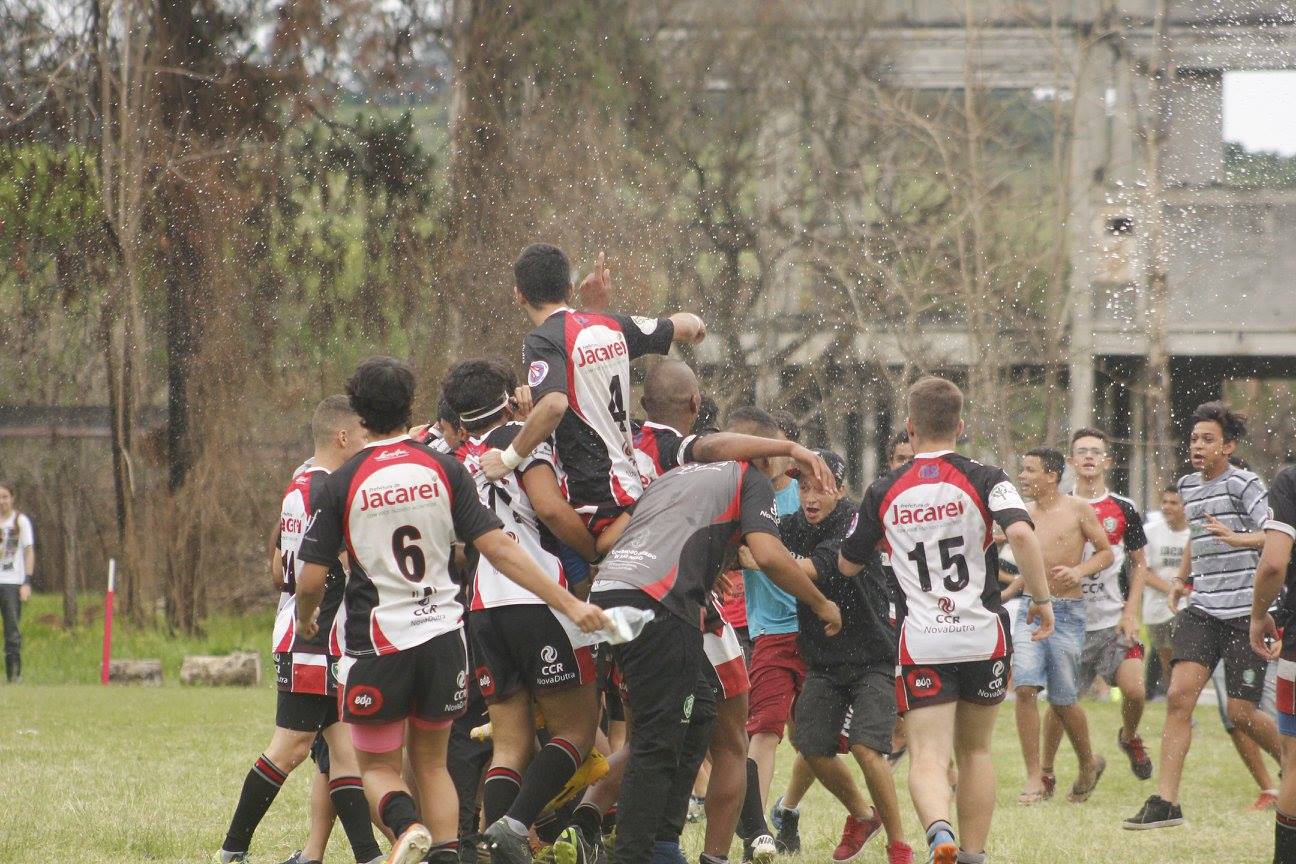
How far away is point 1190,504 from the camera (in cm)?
852

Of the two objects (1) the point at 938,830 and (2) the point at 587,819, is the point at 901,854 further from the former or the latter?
(2) the point at 587,819

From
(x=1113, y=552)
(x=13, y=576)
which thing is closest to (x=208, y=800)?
(x=1113, y=552)

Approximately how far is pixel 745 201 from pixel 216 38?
278 inches

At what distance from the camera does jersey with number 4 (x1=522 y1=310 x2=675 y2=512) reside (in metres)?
5.54

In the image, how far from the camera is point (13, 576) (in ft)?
50.1

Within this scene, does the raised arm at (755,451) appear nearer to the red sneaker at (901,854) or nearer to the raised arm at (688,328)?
the raised arm at (688,328)

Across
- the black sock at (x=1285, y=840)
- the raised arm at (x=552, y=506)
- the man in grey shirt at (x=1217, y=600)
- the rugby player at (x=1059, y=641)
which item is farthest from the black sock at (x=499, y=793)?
the rugby player at (x=1059, y=641)

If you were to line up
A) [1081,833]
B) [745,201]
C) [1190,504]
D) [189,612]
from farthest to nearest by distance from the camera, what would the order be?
[745,201] < [189,612] < [1190,504] < [1081,833]

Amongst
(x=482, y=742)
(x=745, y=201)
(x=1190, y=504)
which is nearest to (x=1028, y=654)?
(x=1190, y=504)

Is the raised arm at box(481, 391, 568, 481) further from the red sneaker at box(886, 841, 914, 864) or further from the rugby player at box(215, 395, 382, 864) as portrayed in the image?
the red sneaker at box(886, 841, 914, 864)

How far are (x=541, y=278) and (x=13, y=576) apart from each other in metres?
11.4

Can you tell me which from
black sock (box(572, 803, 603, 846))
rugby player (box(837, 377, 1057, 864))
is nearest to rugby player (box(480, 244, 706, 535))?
rugby player (box(837, 377, 1057, 864))

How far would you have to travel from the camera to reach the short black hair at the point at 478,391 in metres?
5.84

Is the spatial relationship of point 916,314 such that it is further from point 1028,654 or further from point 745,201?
point 1028,654
